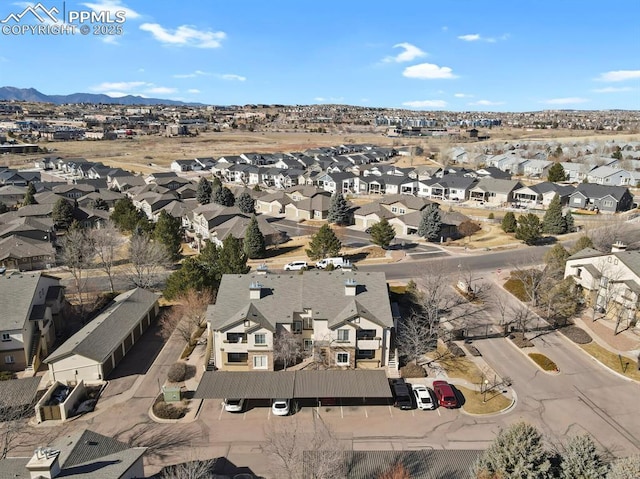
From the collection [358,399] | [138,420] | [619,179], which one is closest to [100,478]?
[138,420]

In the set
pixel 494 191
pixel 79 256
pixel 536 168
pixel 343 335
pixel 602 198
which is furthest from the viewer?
pixel 536 168

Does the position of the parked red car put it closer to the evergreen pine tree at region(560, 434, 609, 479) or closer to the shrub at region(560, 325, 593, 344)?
the evergreen pine tree at region(560, 434, 609, 479)

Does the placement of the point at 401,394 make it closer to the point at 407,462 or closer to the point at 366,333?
the point at 366,333

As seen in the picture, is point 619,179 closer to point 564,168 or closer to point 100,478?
point 564,168

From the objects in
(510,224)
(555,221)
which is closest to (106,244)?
(510,224)

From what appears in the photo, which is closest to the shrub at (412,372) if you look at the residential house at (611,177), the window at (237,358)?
the window at (237,358)

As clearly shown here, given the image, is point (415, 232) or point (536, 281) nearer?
point (536, 281)

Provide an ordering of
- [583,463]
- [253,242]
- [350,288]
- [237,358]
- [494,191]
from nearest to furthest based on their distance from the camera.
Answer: [583,463] < [237,358] < [350,288] < [253,242] < [494,191]
